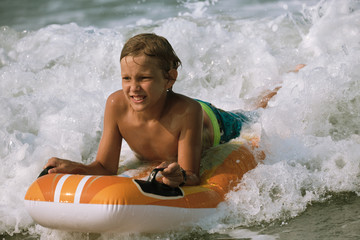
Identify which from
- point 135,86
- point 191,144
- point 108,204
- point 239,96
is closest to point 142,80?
point 135,86

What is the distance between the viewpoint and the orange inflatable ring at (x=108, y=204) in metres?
2.70

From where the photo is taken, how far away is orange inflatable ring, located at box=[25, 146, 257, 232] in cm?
270

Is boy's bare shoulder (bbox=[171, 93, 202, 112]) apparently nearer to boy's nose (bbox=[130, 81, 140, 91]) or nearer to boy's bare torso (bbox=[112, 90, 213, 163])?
boy's bare torso (bbox=[112, 90, 213, 163])

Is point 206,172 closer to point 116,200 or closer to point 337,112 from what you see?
point 116,200

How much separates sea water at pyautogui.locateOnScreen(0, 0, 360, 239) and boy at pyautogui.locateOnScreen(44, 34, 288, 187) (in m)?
0.37

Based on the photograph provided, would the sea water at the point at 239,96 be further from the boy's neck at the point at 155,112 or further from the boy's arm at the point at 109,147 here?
the boy's neck at the point at 155,112

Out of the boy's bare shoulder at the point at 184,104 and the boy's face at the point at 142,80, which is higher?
the boy's face at the point at 142,80

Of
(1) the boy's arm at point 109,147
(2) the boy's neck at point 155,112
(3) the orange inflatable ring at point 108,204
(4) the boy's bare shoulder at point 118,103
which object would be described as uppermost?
(4) the boy's bare shoulder at point 118,103

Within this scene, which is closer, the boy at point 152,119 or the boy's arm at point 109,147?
the boy at point 152,119

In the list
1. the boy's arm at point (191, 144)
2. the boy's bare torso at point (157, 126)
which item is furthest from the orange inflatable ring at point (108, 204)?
the boy's bare torso at point (157, 126)

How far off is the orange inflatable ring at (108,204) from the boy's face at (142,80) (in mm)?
479

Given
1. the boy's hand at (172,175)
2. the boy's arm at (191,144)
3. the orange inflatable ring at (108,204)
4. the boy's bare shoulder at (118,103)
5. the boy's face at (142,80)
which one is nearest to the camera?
the orange inflatable ring at (108,204)

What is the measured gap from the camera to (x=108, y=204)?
268cm

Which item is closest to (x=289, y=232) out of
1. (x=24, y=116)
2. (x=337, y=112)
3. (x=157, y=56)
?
(x=157, y=56)
